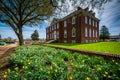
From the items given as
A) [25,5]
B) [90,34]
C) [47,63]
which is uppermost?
[25,5]

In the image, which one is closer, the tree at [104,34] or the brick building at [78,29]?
the brick building at [78,29]

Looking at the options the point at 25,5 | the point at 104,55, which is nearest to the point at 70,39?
the point at 25,5

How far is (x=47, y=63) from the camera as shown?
254 inches

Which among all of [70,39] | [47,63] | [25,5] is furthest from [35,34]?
[47,63]

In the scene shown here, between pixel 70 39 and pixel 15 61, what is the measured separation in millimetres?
26215

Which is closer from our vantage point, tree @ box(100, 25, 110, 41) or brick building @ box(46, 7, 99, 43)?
brick building @ box(46, 7, 99, 43)

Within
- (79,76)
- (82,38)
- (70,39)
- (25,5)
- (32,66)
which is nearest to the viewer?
(79,76)

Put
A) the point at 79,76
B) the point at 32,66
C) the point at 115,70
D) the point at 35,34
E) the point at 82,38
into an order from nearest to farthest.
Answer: the point at 79,76, the point at 115,70, the point at 32,66, the point at 82,38, the point at 35,34

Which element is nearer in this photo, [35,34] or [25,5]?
[25,5]

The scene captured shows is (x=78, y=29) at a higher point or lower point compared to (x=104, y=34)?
lower

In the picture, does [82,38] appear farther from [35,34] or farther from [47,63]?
[35,34]

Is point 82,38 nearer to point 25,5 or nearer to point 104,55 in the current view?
point 25,5

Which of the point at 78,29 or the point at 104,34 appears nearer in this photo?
the point at 78,29

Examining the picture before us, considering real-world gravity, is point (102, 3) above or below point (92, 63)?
above
